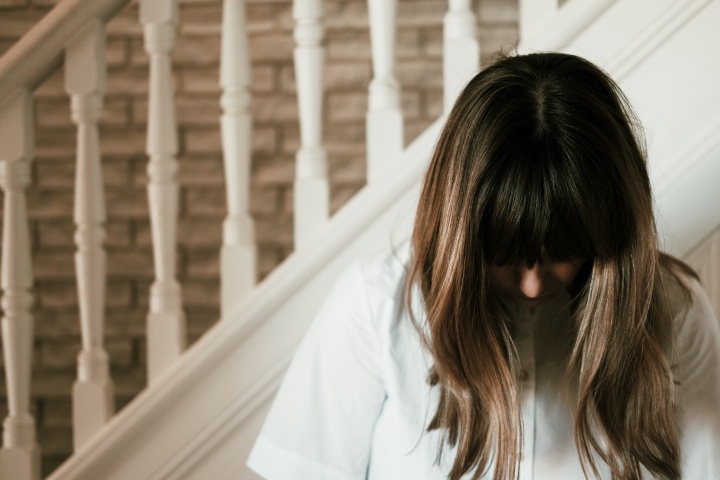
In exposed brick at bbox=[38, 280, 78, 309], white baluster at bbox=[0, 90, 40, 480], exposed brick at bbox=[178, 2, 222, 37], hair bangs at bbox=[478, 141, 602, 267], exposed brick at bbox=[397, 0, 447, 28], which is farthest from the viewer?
exposed brick at bbox=[38, 280, 78, 309]

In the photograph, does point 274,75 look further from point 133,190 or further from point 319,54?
point 319,54

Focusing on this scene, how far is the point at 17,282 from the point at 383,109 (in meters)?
0.72

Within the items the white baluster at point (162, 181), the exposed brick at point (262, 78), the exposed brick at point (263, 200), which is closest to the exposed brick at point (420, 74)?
the exposed brick at point (262, 78)

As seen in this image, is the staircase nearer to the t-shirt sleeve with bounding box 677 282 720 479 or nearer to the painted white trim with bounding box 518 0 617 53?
the painted white trim with bounding box 518 0 617 53

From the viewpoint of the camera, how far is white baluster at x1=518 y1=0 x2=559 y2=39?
133 centimetres

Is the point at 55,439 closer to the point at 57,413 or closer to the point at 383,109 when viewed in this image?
the point at 57,413

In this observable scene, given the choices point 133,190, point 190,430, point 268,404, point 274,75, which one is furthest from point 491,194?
point 133,190

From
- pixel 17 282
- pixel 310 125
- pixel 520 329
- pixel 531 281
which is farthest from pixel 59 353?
pixel 531 281

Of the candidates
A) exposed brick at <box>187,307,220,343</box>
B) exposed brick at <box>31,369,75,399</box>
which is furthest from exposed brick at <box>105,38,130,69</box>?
exposed brick at <box>31,369,75,399</box>

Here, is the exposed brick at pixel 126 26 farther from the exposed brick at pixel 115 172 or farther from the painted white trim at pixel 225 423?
the painted white trim at pixel 225 423

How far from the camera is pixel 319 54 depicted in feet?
4.49

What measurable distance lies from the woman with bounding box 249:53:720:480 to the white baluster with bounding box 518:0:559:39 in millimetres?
317

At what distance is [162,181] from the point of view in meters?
1.40

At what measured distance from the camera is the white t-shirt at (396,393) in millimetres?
1139
